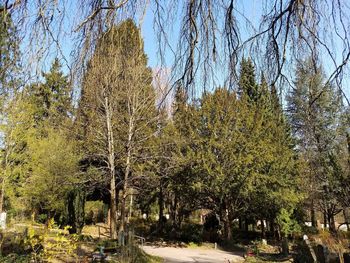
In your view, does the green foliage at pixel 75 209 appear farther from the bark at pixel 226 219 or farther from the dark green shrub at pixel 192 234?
the bark at pixel 226 219

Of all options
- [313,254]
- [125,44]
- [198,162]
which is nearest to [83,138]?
[198,162]

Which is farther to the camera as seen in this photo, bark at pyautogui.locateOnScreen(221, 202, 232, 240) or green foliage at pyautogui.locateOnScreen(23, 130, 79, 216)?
bark at pyautogui.locateOnScreen(221, 202, 232, 240)

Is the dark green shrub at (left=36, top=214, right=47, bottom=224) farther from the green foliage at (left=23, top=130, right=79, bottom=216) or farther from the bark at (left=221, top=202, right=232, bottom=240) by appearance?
the bark at (left=221, top=202, right=232, bottom=240)

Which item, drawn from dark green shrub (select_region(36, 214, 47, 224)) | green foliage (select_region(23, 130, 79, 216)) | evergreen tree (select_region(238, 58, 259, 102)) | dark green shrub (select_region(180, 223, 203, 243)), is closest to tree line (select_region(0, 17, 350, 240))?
green foliage (select_region(23, 130, 79, 216))

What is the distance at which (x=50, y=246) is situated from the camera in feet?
27.8

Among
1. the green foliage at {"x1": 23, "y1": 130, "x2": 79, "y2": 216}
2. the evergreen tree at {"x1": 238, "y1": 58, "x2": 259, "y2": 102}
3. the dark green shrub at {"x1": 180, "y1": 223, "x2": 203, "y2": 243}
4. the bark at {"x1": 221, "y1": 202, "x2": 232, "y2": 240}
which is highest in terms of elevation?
the green foliage at {"x1": 23, "y1": 130, "x2": 79, "y2": 216}

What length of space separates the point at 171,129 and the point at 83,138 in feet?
15.1

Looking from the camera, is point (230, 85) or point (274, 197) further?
point (274, 197)

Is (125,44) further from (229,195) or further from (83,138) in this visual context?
(229,195)

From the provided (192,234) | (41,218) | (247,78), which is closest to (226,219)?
(192,234)

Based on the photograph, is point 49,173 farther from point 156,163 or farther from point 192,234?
point 192,234

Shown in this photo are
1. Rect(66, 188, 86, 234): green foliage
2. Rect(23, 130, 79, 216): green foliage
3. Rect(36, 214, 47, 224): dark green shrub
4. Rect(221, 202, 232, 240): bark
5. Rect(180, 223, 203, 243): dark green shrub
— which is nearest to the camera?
Rect(23, 130, 79, 216): green foliage

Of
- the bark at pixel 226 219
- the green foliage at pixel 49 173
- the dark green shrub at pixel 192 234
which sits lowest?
the dark green shrub at pixel 192 234

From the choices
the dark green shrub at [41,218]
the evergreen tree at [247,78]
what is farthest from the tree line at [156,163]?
the evergreen tree at [247,78]
